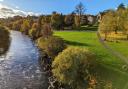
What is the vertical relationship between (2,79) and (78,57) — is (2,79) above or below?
below

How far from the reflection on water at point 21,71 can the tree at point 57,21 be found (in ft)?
256

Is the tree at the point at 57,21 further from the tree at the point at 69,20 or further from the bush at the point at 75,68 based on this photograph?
the bush at the point at 75,68

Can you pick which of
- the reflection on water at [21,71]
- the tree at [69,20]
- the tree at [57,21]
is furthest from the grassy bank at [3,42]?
the tree at [69,20]

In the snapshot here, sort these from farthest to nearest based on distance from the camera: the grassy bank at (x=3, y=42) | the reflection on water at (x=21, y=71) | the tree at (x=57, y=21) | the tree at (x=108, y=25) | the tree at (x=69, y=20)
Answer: the tree at (x=69, y=20) → the tree at (x=57, y=21) → the tree at (x=108, y=25) → the grassy bank at (x=3, y=42) → the reflection on water at (x=21, y=71)

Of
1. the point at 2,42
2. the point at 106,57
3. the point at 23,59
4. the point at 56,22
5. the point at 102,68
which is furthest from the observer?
the point at 56,22

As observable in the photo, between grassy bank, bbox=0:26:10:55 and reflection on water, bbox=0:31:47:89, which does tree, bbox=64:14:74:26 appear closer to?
grassy bank, bbox=0:26:10:55

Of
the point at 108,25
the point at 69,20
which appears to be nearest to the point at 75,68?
the point at 108,25

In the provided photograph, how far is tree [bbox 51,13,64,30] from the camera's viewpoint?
596 ft

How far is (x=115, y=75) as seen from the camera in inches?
2232

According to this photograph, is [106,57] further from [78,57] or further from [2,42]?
[2,42]

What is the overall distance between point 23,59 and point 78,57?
3733 cm

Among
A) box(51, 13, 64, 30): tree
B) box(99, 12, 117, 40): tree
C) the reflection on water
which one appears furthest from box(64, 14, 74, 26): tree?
the reflection on water

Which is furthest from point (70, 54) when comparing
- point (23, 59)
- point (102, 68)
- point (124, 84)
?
point (23, 59)

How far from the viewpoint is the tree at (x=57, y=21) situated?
18180 centimetres
